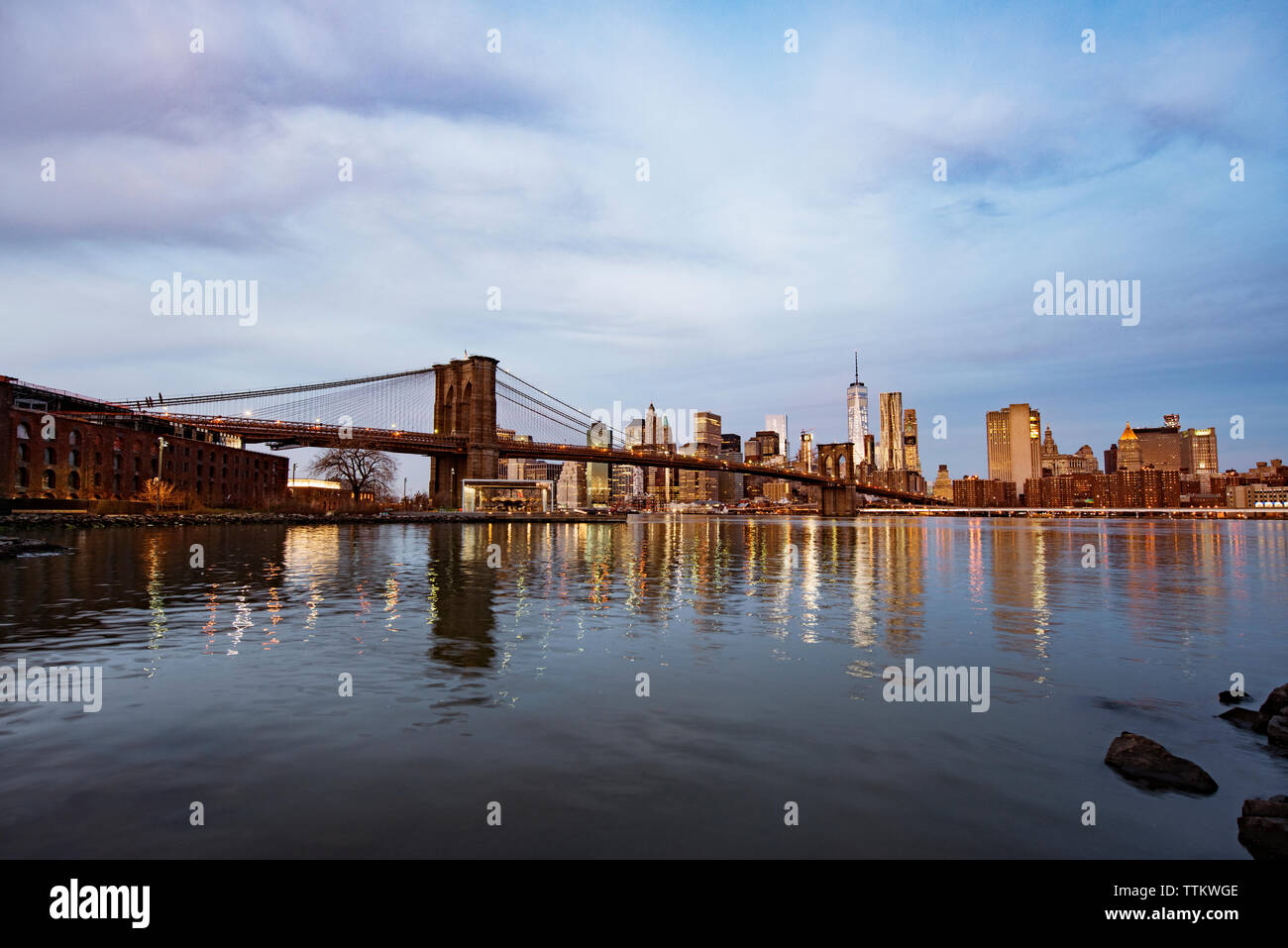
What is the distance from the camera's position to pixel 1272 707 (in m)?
10.3

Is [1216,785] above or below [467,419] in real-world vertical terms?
below

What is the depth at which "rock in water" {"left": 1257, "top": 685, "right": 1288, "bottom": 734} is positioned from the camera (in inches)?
396

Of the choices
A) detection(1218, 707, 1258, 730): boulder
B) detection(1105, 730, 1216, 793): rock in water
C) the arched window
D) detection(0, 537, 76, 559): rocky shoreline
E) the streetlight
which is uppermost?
the arched window

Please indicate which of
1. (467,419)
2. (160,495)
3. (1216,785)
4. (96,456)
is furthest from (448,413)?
(1216,785)

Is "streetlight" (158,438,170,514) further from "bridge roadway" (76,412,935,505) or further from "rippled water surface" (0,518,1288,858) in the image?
"rippled water surface" (0,518,1288,858)

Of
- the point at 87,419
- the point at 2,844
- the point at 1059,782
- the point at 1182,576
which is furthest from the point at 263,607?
the point at 87,419

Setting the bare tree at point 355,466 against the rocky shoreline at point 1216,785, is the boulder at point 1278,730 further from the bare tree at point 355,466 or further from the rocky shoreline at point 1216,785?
the bare tree at point 355,466

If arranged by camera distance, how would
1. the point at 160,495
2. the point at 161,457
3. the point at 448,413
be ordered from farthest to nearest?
the point at 448,413, the point at 161,457, the point at 160,495

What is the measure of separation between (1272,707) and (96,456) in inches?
4138

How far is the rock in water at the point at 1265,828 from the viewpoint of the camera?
6402mm

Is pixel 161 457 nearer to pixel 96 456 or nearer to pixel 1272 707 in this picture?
pixel 96 456

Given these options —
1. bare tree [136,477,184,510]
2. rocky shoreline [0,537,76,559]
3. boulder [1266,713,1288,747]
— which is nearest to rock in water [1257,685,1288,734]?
boulder [1266,713,1288,747]

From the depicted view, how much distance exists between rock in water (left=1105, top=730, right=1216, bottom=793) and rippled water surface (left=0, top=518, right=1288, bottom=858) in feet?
0.64
